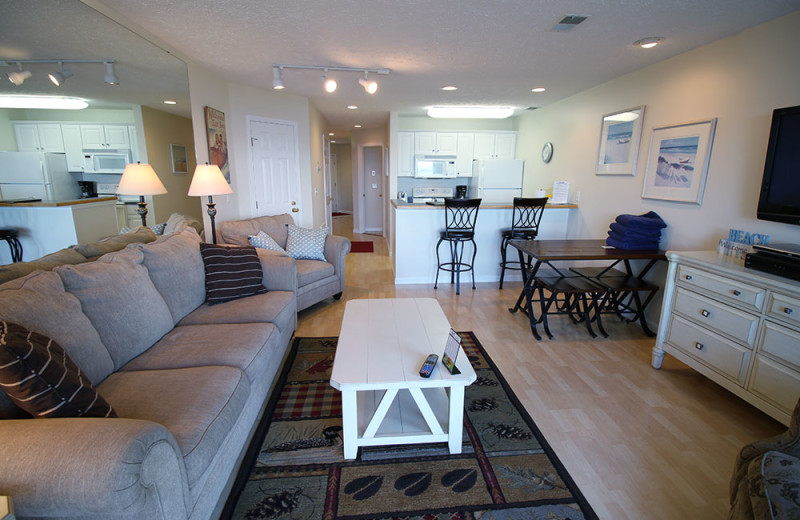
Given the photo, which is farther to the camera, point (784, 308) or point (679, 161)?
point (679, 161)

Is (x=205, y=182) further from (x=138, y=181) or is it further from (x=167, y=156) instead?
(x=138, y=181)

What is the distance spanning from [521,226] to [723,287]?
248 cm

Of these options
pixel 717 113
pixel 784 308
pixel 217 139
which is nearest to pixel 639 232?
pixel 717 113

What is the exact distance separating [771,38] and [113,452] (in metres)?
4.02

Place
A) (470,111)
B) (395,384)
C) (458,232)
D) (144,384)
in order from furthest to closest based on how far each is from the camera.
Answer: (470,111) → (458,232) → (395,384) → (144,384)

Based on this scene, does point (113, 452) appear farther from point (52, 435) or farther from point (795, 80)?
point (795, 80)

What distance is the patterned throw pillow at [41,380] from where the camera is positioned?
108 centimetres

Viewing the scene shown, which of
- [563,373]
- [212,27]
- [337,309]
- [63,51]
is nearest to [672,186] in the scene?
[563,373]

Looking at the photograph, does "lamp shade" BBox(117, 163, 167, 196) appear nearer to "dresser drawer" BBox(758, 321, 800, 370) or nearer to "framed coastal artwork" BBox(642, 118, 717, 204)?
"dresser drawer" BBox(758, 321, 800, 370)

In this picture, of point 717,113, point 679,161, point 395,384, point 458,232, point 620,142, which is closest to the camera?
point 395,384

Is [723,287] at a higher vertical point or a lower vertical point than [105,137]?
lower

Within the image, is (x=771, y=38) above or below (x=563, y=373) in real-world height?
above

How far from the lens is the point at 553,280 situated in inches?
130

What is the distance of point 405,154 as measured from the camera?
6.45m
